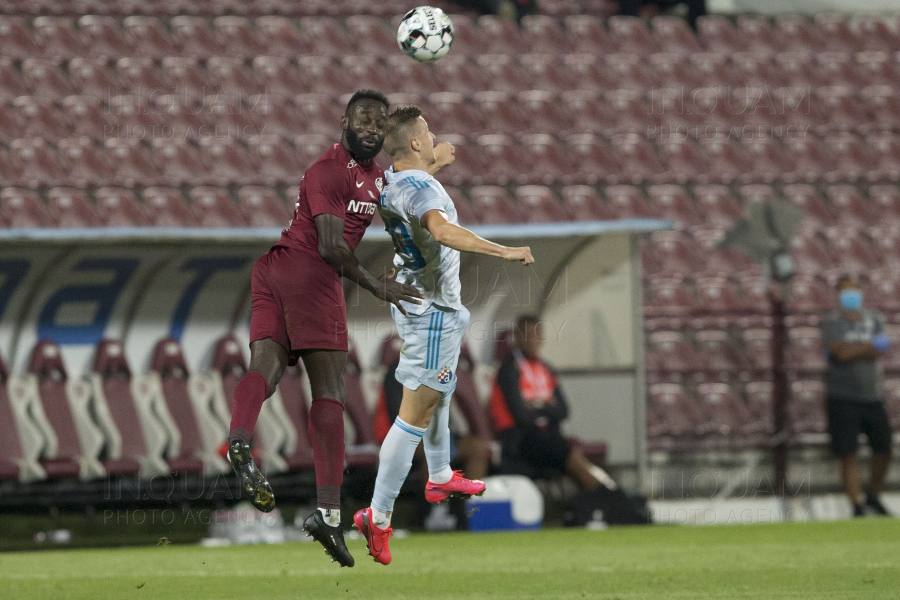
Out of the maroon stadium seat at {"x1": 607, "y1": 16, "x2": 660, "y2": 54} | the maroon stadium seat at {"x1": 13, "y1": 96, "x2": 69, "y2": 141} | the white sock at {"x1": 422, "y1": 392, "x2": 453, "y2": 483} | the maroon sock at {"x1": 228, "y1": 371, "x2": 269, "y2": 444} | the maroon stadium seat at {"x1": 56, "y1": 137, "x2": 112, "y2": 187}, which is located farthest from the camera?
the maroon stadium seat at {"x1": 607, "y1": 16, "x2": 660, "y2": 54}

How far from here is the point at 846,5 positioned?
65.3 feet

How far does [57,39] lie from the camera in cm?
1608

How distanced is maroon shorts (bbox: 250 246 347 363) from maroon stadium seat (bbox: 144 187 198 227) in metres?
8.84

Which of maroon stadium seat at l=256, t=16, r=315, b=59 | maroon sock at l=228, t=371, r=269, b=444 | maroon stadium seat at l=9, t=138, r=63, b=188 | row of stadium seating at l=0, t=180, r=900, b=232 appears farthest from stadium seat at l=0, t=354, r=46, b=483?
maroon stadium seat at l=256, t=16, r=315, b=59

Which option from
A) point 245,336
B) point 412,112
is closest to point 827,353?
point 245,336

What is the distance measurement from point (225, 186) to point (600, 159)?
4758mm

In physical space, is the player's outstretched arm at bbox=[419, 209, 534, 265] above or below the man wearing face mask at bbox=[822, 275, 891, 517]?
above

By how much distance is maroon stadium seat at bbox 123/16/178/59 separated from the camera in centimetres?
1620

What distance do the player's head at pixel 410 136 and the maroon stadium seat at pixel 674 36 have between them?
12.7 meters

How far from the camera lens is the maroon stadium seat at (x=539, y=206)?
14.8 metres

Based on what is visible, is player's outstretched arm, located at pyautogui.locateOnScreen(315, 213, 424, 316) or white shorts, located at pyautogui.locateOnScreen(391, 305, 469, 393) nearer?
player's outstretched arm, located at pyautogui.locateOnScreen(315, 213, 424, 316)

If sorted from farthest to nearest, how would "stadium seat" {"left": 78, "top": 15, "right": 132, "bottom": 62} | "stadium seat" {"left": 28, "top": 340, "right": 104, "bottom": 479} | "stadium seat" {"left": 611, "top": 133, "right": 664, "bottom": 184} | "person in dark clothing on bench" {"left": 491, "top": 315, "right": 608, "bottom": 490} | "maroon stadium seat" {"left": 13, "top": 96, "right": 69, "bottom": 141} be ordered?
1. "stadium seat" {"left": 78, "top": 15, "right": 132, "bottom": 62}
2. "stadium seat" {"left": 611, "top": 133, "right": 664, "bottom": 184}
3. "maroon stadium seat" {"left": 13, "top": 96, "right": 69, "bottom": 141}
4. "person in dark clothing on bench" {"left": 491, "top": 315, "right": 608, "bottom": 490}
5. "stadium seat" {"left": 28, "top": 340, "right": 104, "bottom": 479}

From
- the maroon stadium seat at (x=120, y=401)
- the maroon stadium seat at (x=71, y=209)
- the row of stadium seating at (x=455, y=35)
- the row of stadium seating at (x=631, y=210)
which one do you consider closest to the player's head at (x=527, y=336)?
the maroon stadium seat at (x=120, y=401)

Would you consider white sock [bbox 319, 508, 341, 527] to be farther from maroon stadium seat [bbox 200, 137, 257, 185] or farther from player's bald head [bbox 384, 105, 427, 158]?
maroon stadium seat [bbox 200, 137, 257, 185]
